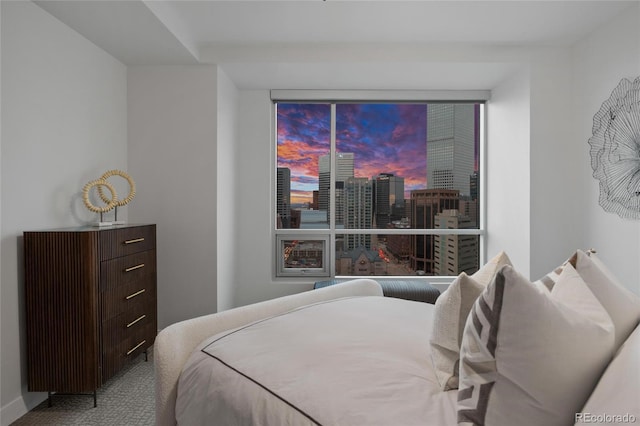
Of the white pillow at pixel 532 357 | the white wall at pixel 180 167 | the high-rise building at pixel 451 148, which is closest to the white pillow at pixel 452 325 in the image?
the white pillow at pixel 532 357

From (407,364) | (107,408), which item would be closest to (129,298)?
(107,408)

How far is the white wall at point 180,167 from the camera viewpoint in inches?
133

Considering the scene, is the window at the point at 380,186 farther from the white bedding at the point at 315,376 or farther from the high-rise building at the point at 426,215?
the white bedding at the point at 315,376

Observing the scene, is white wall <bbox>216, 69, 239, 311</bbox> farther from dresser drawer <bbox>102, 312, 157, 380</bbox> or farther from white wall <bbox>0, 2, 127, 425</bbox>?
white wall <bbox>0, 2, 127, 425</bbox>

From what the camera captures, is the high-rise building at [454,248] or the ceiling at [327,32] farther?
the high-rise building at [454,248]

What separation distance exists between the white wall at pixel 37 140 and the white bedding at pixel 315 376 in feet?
5.17

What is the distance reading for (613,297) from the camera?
91 centimetres

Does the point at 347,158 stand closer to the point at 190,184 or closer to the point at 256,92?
the point at 256,92

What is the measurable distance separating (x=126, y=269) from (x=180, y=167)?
1184 millimetres

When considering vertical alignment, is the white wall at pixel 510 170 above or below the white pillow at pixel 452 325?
above

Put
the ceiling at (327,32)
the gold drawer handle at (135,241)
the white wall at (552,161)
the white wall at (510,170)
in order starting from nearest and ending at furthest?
the gold drawer handle at (135,241), the ceiling at (327,32), the white wall at (552,161), the white wall at (510,170)

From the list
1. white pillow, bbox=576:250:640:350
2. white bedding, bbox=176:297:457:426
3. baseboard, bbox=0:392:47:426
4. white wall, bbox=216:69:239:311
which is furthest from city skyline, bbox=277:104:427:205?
white pillow, bbox=576:250:640:350

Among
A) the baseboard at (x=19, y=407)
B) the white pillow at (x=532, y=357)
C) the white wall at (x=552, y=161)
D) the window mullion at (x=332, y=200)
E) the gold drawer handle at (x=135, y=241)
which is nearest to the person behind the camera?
the white pillow at (x=532, y=357)

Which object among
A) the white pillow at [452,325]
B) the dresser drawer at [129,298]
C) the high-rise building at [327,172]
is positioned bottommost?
the dresser drawer at [129,298]
